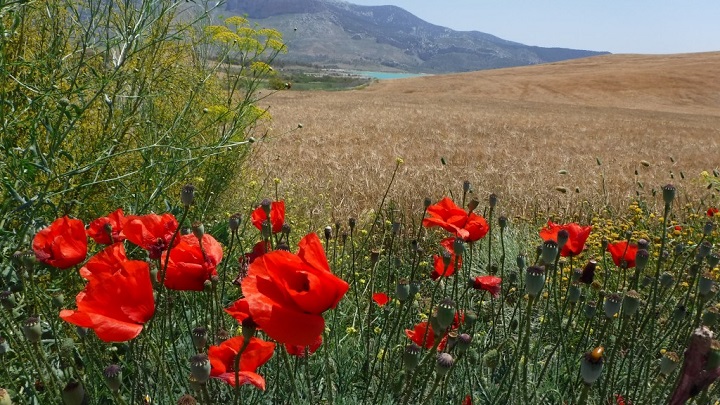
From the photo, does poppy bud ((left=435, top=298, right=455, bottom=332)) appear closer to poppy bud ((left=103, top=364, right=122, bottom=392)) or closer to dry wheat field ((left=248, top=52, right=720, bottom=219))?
poppy bud ((left=103, top=364, right=122, bottom=392))

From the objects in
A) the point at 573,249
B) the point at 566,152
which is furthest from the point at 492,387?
the point at 566,152

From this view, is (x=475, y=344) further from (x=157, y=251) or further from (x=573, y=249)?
(x=157, y=251)

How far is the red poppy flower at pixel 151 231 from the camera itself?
1244 millimetres

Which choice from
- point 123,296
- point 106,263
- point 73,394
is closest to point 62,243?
point 106,263

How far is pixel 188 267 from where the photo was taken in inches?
47.1

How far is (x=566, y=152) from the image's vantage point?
10250 millimetres

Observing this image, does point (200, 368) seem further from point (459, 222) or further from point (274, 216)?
point (459, 222)

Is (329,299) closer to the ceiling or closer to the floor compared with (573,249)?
closer to the ceiling

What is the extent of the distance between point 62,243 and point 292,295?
0.70 meters

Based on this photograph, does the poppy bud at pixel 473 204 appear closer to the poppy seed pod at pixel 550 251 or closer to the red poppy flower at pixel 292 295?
the poppy seed pod at pixel 550 251

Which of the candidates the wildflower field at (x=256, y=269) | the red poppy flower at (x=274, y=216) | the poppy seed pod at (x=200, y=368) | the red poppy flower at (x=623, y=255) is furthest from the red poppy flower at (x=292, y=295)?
the red poppy flower at (x=623, y=255)

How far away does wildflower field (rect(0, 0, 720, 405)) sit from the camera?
41.4 inches

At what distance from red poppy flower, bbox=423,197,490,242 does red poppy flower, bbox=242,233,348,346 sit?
88cm

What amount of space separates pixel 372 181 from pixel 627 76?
41.9 metres
